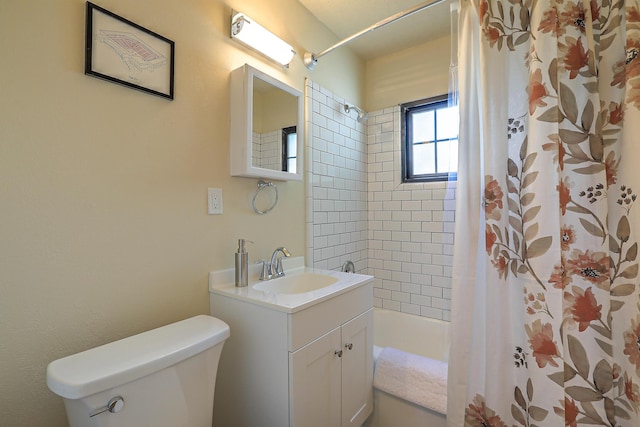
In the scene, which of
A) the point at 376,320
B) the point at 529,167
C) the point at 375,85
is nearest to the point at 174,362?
the point at 529,167

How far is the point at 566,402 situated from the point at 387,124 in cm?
209

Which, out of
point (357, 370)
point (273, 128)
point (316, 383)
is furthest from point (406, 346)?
point (273, 128)

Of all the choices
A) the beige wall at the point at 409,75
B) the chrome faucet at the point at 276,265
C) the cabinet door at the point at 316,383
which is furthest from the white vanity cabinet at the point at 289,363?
the beige wall at the point at 409,75

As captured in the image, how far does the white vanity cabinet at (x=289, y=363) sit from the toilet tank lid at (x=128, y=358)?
0.18 m

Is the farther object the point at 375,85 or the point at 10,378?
the point at 375,85

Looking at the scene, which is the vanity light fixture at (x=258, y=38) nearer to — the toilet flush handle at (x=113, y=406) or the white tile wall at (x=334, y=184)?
the white tile wall at (x=334, y=184)

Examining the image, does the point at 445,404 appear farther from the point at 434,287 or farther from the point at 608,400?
the point at 434,287

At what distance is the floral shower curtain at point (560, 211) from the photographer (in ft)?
3.27

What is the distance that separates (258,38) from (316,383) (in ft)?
5.53

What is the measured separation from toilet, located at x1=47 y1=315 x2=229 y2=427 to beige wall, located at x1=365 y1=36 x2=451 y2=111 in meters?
2.24

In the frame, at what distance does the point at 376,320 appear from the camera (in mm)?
2479

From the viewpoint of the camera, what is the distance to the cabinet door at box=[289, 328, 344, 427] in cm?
111

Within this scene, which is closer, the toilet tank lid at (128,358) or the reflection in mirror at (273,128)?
the toilet tank lid at (128,358)

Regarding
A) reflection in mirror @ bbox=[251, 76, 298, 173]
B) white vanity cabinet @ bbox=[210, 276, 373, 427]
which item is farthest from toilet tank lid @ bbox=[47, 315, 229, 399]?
reflection in mirror @ bbox=[251, 76, 298, 173]
